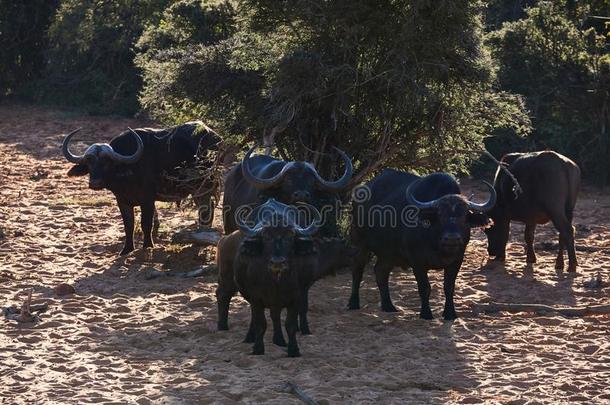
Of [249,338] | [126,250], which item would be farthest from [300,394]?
[126,250]

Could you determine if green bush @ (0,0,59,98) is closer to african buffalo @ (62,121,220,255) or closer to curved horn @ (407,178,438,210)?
african buffalo @ (62,121,220,255)

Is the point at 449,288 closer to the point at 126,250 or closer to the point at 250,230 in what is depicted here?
the point at 250,230

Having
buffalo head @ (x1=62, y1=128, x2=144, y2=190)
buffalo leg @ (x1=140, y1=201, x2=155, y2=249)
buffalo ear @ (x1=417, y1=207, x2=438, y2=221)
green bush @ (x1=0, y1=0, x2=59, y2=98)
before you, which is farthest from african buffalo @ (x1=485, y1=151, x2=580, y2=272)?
green bush @ (x1=0, y1=0, x2=59, y2=98)

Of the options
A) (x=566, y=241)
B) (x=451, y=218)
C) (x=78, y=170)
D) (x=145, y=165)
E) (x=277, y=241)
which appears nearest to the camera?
(x=277, y=241)

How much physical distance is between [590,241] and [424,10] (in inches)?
203

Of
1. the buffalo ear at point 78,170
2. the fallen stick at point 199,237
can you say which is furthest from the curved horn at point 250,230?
the buffalo ear at point 78,170

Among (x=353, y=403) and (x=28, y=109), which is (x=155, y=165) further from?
(x=28, y=109)

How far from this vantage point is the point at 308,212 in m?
11.5

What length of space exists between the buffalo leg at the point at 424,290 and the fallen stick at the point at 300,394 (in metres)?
2.88

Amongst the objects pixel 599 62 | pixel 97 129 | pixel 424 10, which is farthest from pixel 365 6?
pixel 97 129

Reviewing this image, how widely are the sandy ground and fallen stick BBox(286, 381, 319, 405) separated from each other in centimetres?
6

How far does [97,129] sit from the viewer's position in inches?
1068

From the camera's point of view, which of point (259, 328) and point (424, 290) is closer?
point (259, 328)

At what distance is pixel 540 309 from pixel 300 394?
A: 13.7 feet
